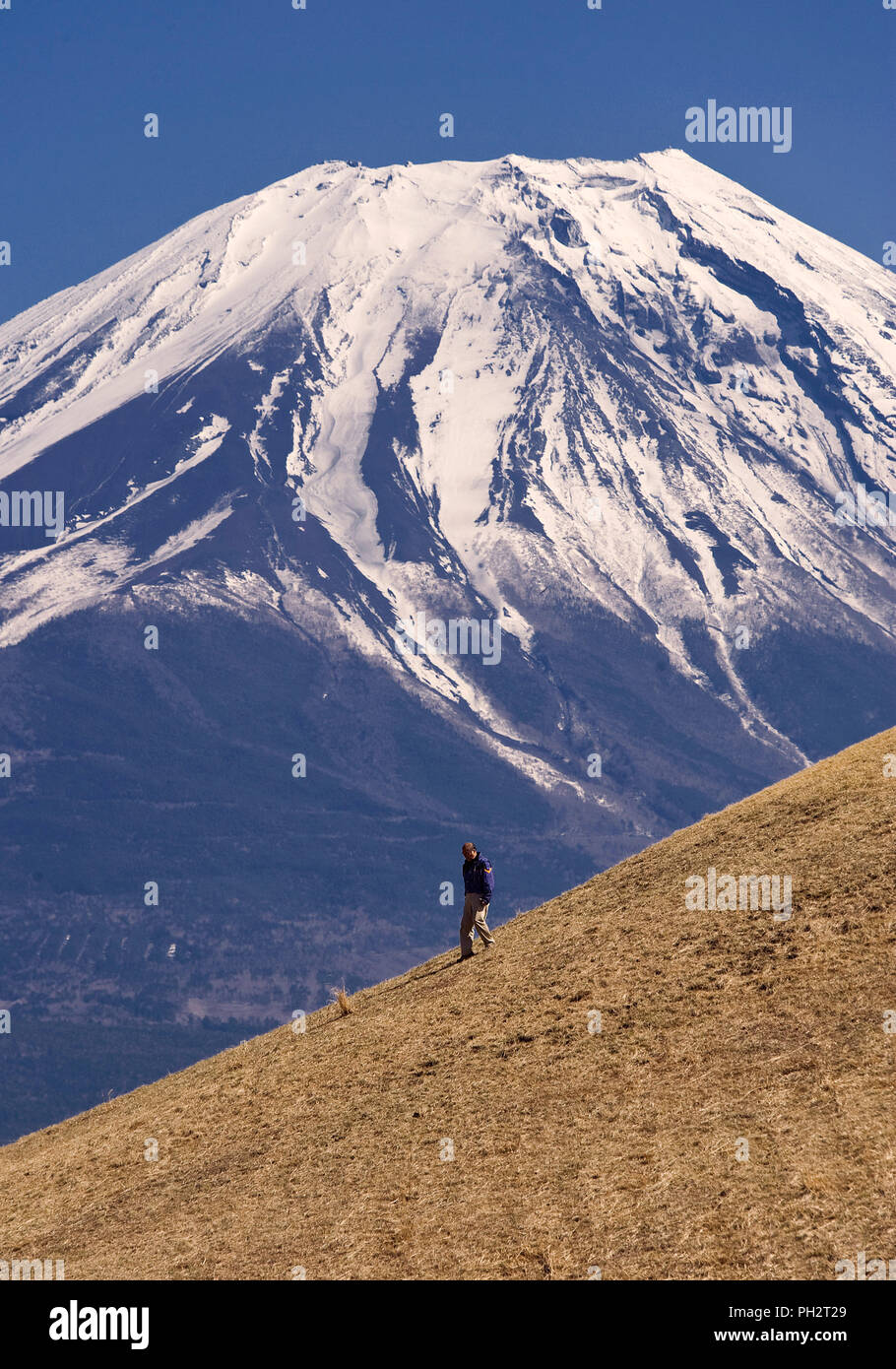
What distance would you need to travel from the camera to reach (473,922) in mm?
38875

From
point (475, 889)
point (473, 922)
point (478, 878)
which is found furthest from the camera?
point (473, 922)

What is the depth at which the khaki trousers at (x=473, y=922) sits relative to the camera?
37531 mm

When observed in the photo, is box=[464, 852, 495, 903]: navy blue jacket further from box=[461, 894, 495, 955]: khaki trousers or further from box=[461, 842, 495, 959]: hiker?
box=[461, 894, 495, 955]: khaki trousers

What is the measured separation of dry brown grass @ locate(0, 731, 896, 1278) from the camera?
23.4 meters

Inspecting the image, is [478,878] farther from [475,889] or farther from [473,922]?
[473,922]

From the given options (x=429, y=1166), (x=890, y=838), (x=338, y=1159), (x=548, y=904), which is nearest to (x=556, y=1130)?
(x=429, y=1166)

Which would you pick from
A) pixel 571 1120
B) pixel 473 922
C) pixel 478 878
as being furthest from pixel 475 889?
pixel 571 1120

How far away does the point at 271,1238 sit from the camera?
26125mm

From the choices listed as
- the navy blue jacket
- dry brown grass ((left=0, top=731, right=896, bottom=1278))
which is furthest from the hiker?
dry brown grass ((left=0, top=731, right=896, bottom=1278))

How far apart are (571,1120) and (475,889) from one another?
1006 centimetres

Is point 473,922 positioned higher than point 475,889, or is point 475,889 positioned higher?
point 475,889

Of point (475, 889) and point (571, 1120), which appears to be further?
point (475, 889)

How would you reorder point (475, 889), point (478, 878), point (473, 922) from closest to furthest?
point (478, 878) < point (475, 889) < point (473, 922)
